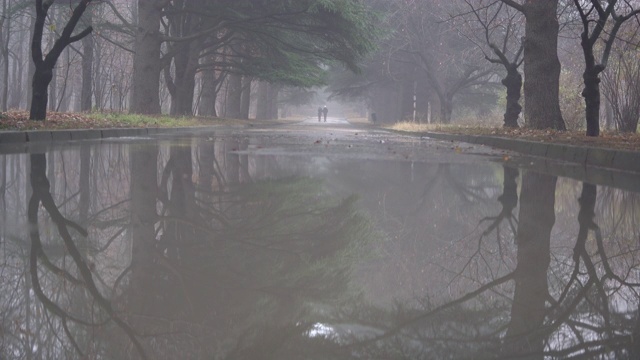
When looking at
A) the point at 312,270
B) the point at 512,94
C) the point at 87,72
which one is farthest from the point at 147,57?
the point at 312,270

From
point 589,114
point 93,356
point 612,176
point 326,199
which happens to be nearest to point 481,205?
point 326,199

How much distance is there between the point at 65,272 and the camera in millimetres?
4016

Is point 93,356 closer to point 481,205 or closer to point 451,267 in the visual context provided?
point 451,267

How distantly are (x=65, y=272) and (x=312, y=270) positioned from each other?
1424mm

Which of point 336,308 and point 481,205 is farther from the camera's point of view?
point 481,205

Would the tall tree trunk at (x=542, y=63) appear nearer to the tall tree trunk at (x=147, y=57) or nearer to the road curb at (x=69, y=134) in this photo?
the road curb at (x=69, y=134)

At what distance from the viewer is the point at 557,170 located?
1101cm

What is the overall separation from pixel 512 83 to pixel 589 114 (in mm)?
8157

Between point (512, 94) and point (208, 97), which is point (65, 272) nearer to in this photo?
point (512, 94)

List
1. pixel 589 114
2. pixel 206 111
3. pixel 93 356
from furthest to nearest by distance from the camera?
pixel 206 111 → pixel 589 114 → pixel 93 356

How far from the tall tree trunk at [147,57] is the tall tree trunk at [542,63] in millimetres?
14327

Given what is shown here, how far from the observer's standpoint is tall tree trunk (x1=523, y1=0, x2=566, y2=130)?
1816 cm

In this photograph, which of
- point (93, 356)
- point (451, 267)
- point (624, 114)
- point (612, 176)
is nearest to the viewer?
point (93, 356)

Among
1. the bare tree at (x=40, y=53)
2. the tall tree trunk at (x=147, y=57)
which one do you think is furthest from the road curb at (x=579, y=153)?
the tall tree trunk at (x=147, y=57)
